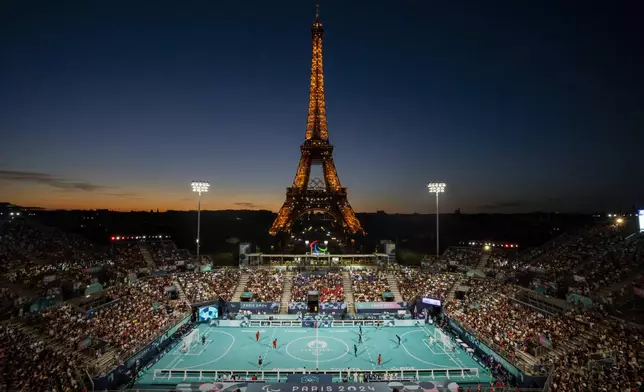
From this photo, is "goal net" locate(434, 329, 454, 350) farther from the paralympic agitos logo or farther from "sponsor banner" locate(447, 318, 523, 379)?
the paralympic agitos logo

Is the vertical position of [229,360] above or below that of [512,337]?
below

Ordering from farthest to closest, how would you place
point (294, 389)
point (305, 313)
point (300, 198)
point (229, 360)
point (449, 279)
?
1. point (300, 198)
2. point (449, 279)
3. point (305, 313)
4. point (229, 360)
5. point (294, 389)

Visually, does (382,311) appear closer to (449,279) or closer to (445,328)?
(445,328)

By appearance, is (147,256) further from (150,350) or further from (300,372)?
(300,372)

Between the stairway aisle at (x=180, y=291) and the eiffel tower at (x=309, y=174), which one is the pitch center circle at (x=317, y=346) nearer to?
the stairway aisle at (x=180, y=291)

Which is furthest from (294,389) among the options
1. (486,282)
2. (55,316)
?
(486,282)

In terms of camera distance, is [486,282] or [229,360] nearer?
[229,360]

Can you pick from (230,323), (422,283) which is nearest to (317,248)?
(422,283)

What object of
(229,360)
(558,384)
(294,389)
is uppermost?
(294,389)
